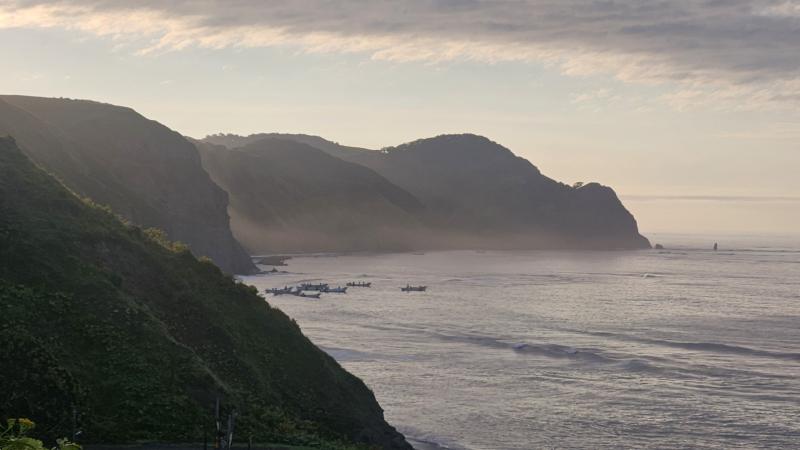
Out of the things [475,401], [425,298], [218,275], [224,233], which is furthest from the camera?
[224,233]

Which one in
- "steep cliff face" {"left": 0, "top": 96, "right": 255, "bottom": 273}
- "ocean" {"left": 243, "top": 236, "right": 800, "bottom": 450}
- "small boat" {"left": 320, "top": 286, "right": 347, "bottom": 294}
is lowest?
"ocean" {"left": 243, "top": 236, "right": 800, "bottom": 450}

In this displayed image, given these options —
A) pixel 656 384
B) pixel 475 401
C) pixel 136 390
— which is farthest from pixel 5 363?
pixel 656 384

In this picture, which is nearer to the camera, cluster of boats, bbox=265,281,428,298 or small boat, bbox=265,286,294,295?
cluster of boats, bbox=265,281,428,298

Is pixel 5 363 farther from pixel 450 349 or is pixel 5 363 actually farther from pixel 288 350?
pixel 450 349

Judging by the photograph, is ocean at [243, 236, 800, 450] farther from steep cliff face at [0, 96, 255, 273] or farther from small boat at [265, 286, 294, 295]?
steep cliff face at [0, 96, 255, 273]

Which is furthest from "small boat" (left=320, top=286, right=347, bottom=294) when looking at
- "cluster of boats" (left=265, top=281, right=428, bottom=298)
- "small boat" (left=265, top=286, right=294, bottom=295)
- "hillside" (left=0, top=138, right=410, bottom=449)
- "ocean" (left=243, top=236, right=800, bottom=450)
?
"hillside" (left=0, top=138, right=410, bottom=449)
